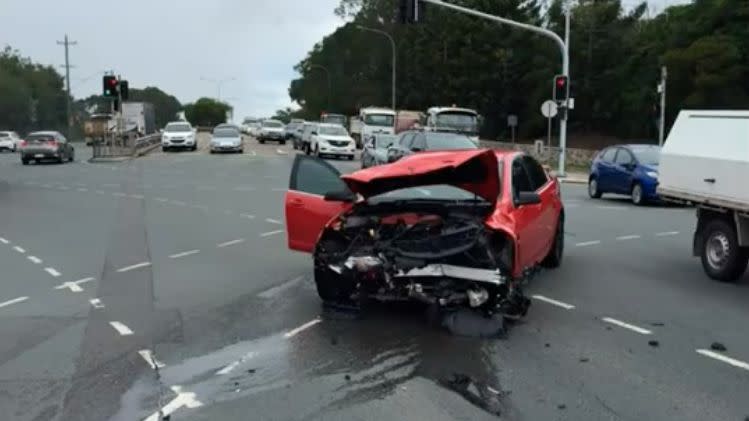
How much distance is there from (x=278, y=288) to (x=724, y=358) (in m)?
4.79

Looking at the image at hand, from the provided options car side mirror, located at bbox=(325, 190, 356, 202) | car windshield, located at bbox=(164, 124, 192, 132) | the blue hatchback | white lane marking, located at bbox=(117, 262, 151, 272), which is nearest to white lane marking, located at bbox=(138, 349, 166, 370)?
car side mirror, located at bbox=(325, 190, 356, 202)

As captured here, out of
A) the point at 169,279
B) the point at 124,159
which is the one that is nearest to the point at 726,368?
the point at 169,279

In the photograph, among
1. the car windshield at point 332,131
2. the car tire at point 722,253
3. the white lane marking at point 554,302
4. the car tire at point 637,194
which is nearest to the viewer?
the white lane marking at point 554,302

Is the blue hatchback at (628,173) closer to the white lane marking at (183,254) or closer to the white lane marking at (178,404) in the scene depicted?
the white lane marking at (183,254)

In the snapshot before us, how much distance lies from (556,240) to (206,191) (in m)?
13.7

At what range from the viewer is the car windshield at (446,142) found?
2334 cm

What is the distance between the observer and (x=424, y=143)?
76.7 ft

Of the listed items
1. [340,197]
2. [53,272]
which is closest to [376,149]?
[53,272]

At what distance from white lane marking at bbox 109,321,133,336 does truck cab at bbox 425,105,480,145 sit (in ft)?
105

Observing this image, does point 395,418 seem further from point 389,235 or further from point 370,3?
→ point 370,3

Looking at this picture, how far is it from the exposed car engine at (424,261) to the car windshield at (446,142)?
50.6 feet

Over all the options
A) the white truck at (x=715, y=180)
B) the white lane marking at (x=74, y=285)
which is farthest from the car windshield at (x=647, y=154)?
the white lane marking at (x=74, y=285)

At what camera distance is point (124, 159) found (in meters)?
40.0

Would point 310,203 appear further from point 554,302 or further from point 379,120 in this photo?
point 379,120
